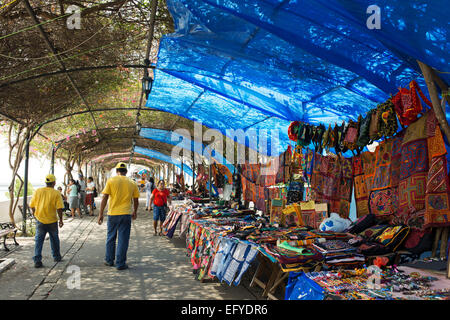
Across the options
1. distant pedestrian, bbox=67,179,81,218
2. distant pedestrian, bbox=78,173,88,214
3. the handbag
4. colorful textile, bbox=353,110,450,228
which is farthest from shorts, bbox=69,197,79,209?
the handbag

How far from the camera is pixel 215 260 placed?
488 cm

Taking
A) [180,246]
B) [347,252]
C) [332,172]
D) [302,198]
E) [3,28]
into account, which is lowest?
[180,246]

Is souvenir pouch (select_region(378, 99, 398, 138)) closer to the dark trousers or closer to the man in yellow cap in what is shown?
the man in yellow cap

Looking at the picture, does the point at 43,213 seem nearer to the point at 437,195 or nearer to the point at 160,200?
the point at 160,200

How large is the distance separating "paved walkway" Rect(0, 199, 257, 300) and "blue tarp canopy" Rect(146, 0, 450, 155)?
123 inches

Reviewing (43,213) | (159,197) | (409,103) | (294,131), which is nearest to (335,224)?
(294,131)

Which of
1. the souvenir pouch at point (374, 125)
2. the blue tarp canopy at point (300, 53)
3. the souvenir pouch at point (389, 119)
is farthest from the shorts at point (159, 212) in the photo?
the souvenir pouch at point (389, 119)

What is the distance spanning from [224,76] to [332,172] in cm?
243

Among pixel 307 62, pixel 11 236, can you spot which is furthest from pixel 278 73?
pixel 11 236

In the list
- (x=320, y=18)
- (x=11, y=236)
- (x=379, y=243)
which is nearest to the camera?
(x=320, y=18)

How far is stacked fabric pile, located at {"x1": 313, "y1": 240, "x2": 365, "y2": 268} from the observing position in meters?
3.62

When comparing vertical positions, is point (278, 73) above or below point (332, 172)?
above

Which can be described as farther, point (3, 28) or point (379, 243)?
point (3, 28)

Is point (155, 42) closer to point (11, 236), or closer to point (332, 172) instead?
point (332, 172)
